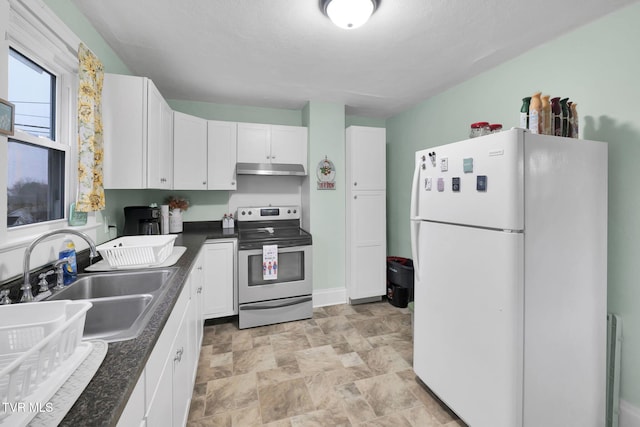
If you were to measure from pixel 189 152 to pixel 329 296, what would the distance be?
2227 mm

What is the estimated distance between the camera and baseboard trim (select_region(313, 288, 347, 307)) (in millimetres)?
3173

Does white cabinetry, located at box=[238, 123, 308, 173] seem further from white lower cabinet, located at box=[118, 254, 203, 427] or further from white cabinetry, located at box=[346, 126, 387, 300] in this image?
white lower cabinet, located at box=[118, 254, 203, 427]

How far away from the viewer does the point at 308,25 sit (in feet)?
5.76

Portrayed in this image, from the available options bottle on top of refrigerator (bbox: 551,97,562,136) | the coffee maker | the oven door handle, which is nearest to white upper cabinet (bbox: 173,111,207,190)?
the coffee maker

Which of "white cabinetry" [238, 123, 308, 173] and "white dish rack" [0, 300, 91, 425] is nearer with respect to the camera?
"white dish rack" [0, 300, 91, 425]

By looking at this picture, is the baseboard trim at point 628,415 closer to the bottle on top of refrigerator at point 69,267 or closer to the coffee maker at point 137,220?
the bottle on top of refrigerator at point 69,267

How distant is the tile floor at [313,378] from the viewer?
1634mm

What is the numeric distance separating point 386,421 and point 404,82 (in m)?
2.77

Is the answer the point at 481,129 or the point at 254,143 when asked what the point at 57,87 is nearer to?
the point at 254,143

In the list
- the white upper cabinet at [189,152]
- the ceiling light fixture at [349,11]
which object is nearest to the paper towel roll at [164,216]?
the white upper cabinet at [189,152]

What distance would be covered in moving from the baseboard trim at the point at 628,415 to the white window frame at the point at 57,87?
3241 millimetres

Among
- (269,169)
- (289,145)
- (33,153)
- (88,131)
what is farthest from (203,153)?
(33,153)

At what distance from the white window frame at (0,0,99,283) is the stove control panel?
1.49 meters

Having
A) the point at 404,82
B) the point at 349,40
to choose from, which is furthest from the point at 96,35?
the point at 404,82
